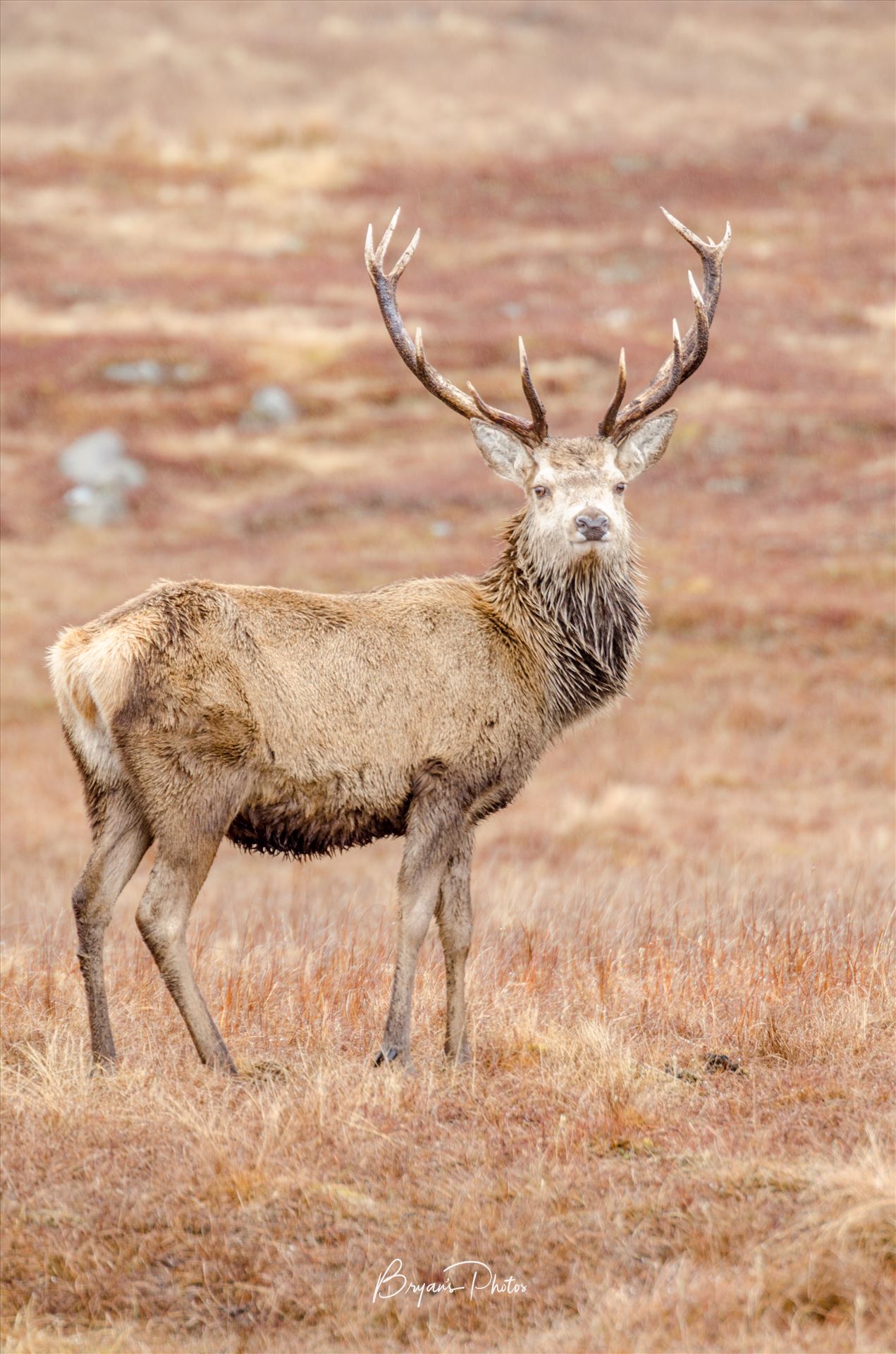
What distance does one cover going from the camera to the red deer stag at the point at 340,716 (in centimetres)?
615

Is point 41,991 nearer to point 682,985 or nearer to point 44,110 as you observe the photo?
point 682,985

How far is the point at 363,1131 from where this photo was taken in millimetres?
5242

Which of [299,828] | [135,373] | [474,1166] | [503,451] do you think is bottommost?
[474,1166]

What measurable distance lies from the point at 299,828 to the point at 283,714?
0.47 m

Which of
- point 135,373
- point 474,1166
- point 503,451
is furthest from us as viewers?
point 135,373

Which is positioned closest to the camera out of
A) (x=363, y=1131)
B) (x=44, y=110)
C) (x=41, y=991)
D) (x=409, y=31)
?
(x=363, y=1131)

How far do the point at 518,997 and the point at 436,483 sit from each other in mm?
20949

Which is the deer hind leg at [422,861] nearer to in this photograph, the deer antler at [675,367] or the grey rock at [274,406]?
the deer antler at [675,367]

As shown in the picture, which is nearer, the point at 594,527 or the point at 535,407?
the point at 594,527

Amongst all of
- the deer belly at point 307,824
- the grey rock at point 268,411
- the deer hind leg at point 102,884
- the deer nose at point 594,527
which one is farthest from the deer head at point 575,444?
the grey rock at point 268,411

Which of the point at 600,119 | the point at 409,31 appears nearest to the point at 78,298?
the point at 600,119

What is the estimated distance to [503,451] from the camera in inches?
299

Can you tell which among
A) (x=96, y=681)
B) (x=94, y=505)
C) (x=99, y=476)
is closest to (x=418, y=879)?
(x=96, y=681)

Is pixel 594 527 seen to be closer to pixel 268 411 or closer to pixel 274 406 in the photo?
pixel 268 411
